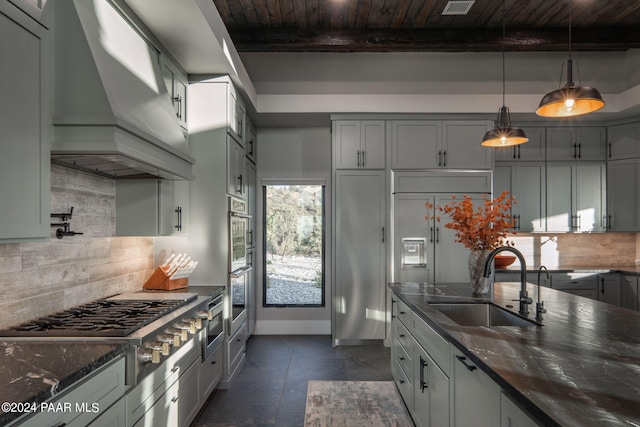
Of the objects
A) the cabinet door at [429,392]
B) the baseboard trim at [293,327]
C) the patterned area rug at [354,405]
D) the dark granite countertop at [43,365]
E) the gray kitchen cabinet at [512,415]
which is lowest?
the patterned area rug at [354,405]

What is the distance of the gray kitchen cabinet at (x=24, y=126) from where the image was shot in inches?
55.8

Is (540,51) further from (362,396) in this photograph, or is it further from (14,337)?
(14,337)

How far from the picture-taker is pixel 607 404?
1029 millimetres

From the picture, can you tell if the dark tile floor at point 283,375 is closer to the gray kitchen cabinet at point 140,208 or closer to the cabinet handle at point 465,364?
the gray kitchen cabinet at point 140,208

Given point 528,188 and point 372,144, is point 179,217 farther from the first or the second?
point 528,188

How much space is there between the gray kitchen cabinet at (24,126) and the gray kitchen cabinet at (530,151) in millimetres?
4539

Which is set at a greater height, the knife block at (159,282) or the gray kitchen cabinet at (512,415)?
the knife block at (159,282)

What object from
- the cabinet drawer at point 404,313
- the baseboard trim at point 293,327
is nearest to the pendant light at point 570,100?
the cabinet drawer at point 404,313

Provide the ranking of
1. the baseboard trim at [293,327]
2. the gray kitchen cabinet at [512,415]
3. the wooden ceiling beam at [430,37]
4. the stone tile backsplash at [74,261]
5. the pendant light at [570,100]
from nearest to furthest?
the gray kitchen cabinet at [512,415] → the stone tile backsplash at [74,261] → the pendant light at [570,100] → the wooden ceiling beam at [430,37] → the baseboard trim at [293,327]

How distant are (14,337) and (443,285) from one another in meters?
Answer: 2.75

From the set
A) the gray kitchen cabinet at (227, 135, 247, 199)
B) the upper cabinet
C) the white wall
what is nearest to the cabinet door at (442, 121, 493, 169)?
the upper cabinet

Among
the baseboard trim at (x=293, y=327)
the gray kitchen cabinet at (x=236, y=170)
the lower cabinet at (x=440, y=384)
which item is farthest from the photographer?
the baseboard trim at (x=293, y=327)

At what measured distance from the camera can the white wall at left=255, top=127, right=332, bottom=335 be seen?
16.3ft

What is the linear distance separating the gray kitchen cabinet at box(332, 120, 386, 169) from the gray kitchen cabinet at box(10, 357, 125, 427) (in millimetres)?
3241
